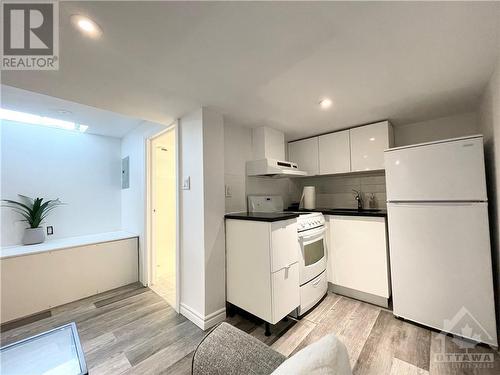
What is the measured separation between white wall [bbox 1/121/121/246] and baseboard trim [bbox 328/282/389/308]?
3.55 m

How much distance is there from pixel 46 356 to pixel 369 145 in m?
3.28

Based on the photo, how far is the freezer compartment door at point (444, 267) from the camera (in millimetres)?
1538

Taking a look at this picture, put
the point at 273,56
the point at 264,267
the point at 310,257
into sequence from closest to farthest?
the point at 273,56 < the point at 264,267 < the point at 310,257

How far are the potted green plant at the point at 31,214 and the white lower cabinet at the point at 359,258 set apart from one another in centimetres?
376

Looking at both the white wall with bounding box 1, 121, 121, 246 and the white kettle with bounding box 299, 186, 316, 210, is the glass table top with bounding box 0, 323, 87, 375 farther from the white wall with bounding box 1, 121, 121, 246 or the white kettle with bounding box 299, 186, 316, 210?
the white kettle with bounding box 299, 186, 316, 210

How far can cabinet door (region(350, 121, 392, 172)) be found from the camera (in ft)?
7.75

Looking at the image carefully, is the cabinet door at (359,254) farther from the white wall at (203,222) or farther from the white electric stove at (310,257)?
the white wall at (203,222)

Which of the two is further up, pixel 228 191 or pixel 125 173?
pixel 125 173

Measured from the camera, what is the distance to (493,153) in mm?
1609

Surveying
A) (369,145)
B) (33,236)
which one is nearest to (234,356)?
(369,145)

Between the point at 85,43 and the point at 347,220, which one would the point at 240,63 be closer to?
the point at 85,43

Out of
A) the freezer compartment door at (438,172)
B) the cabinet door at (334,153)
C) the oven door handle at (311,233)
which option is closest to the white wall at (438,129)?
the cabinet door at (334,153)

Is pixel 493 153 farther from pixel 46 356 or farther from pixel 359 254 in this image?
pixel 46 356

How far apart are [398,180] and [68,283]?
3.82 metres
